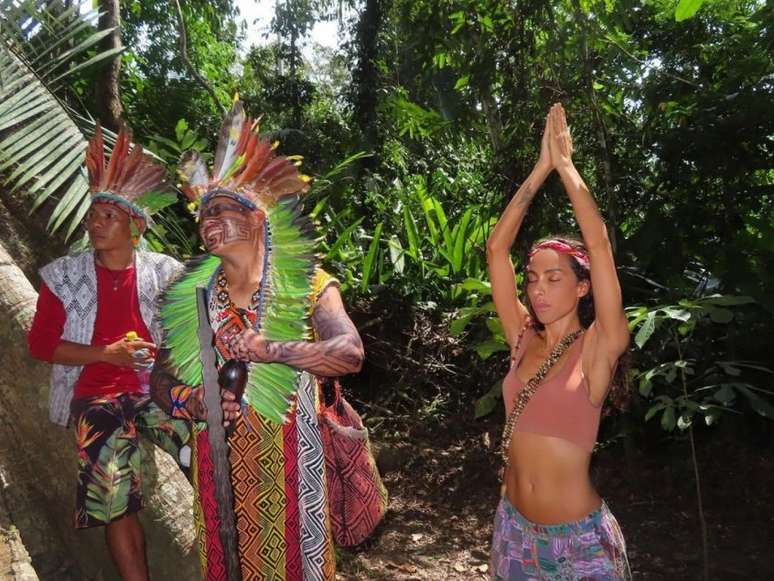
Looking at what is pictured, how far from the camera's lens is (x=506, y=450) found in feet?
7.56

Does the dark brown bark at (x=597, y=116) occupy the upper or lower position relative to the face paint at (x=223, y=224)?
upper

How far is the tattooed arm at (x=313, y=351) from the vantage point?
2.06m

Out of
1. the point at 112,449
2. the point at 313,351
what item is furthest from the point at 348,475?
the point at 112,449

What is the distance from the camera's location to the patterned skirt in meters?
2.22

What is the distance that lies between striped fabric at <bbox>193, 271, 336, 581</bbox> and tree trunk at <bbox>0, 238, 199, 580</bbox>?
39.4 inches

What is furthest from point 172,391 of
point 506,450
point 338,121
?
point 338,121

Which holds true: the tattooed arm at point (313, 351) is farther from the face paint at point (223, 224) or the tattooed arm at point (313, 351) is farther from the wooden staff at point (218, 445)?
the face paint at point (223, 224)

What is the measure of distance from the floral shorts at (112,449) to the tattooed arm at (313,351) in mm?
672

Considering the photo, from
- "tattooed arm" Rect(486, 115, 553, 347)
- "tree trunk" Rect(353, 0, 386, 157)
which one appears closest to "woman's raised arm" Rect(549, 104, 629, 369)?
"tattooed arm" Rect(486, 115, 553, 347)

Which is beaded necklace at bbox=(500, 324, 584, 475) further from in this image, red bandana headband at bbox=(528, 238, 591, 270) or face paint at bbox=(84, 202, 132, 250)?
face paint at bbox=(84, 202, 132, 250)

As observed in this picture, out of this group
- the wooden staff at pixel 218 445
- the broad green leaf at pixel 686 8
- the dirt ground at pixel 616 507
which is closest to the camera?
the wooden staff at pixel 218 445

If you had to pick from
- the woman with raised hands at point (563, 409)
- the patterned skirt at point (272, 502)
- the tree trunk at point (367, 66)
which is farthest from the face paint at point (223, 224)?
the tree trunk at point (367, 66)

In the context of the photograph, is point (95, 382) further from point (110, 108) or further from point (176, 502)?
point (110, 108)

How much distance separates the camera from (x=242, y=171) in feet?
7.30
